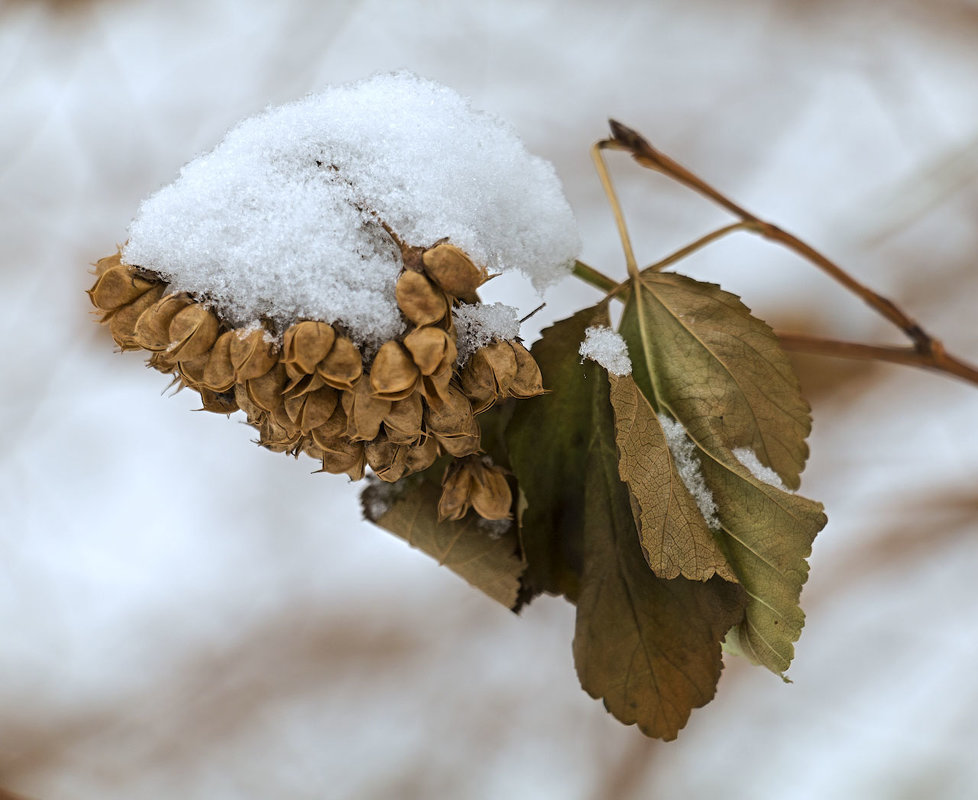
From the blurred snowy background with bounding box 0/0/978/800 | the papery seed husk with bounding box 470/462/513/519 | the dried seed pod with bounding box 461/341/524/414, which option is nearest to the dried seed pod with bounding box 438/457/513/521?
the papery seed husk with bounding box 470/462/513/519

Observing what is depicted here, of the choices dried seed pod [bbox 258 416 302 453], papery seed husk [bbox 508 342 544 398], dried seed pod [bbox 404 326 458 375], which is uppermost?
papery seed husk [bbox 508 342 544 398]

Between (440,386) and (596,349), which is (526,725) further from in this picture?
(440,386)

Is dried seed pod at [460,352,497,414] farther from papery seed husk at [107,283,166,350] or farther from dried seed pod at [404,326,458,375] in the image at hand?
papery seed husk at [107,283,166,350]

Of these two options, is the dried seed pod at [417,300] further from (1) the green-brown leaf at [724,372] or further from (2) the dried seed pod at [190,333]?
(1) the green-brown leaf at [724,372]

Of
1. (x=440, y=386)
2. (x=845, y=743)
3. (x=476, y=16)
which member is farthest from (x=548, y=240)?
(x=845, y=743)

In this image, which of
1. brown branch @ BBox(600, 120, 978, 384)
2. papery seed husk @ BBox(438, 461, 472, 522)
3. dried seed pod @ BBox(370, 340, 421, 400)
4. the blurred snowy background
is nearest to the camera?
dried seed pod @ BBox(370, 340, 421, 400)
